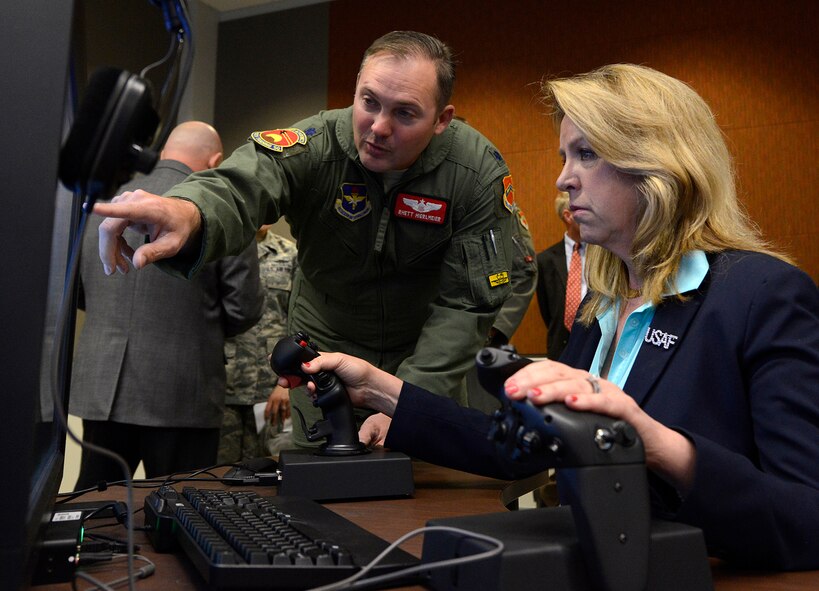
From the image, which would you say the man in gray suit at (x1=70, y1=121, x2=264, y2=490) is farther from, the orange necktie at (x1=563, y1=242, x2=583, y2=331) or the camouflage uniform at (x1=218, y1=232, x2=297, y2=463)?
A: the orange necktie at (x1=563, y1=242, x2=583, y2=331)

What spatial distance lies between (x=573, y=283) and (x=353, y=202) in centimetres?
184

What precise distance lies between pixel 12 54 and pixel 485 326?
4.50 ft

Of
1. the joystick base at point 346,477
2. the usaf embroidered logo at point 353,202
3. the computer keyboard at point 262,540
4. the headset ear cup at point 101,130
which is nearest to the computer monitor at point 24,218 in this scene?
the headset ear cup at point 101,130

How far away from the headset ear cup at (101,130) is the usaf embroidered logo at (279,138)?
40.8 inches

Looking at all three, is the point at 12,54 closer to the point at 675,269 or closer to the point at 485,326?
the point at 675,269

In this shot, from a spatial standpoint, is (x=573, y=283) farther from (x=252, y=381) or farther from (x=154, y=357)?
(x=154, y=357)

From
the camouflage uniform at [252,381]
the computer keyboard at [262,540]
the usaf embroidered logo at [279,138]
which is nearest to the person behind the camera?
the computer keyboard at [262,540]

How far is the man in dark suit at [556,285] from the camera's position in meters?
3.48

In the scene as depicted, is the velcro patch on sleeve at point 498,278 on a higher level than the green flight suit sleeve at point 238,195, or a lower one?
lower

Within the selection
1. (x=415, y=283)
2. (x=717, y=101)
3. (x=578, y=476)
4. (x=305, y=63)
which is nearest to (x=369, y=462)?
(x=578, y=476)

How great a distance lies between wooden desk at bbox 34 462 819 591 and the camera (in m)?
0.70

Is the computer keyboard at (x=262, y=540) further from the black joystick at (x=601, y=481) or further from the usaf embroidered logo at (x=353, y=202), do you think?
the usaf embroidered logo at (x=353, y=202)

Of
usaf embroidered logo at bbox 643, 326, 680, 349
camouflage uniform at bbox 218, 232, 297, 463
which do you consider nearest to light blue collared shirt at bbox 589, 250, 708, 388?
usaf embroidered logo at bbox 643, 326, 680, 349

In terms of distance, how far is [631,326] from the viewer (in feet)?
3.67
